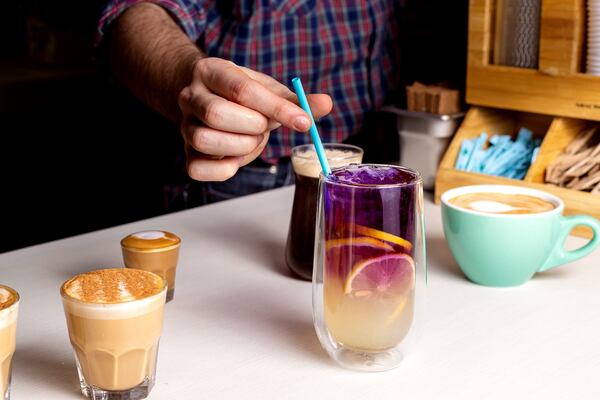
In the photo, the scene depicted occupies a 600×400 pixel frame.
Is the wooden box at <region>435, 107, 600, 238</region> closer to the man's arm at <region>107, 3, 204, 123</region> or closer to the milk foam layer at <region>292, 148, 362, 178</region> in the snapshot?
the milk foam layer at <region>292, 148, 362, 178</region>

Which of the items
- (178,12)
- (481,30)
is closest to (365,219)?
(481,30)

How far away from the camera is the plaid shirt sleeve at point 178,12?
184cm

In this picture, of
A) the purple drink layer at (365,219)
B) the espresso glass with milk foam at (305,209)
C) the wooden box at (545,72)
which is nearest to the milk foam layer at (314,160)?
the espresso glass with milk foam at (305,209)

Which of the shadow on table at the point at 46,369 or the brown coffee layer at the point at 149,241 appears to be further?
the brown coffee layer at the point at 149,241

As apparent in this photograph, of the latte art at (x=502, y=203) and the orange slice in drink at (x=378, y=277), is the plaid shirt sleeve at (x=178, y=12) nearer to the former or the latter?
the latte art at (x=502, y=203)

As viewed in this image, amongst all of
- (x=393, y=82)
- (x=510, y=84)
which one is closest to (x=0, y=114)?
(x=393, y=82)

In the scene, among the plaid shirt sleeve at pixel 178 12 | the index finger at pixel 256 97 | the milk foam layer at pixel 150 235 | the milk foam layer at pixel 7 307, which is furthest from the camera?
the plaid shirt sleeve at pixel 178 12

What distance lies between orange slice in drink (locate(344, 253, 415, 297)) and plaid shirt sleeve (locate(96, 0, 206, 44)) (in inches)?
43.5

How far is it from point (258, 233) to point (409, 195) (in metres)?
0.54

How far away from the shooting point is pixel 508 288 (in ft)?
3.91

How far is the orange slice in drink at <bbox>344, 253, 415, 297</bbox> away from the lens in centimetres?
91

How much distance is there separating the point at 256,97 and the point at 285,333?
311 millimetres

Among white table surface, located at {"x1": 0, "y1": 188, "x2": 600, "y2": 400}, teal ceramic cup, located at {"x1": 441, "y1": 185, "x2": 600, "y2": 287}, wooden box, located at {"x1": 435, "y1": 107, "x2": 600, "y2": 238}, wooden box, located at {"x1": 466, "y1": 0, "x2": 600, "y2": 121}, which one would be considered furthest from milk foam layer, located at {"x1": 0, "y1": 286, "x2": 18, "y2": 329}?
wooden box, located at {"x1": 466, "y1": 0, "x2": 600, "y2": 121}

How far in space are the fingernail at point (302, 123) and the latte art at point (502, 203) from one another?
12.8 inches
